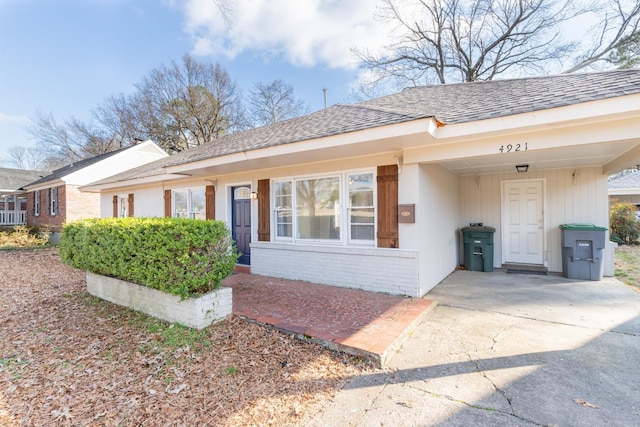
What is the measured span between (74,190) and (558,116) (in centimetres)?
2122

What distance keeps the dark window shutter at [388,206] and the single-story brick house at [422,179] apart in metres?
0.02

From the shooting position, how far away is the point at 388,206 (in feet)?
18.2

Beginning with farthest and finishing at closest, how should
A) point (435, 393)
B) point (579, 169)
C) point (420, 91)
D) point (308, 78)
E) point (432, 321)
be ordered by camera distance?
1. point (308, 78)
2. point (420, 91)
3. point (579, 169)
4. point (432, 321)
5. point (435, 393)

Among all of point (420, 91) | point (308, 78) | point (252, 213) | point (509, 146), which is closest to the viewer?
point (509, 146)

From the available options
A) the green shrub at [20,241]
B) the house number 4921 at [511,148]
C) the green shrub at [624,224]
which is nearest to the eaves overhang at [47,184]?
the green shrub at [20,241]

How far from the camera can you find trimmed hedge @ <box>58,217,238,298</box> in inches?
156

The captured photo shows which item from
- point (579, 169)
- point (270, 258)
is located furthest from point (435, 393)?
point (579, 169)

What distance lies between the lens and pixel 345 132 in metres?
4.81

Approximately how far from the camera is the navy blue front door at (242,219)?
25.7 feet

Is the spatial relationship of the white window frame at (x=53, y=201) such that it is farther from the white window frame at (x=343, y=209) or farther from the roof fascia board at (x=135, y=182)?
the white window frame at (x=343, y=209)

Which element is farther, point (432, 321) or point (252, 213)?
point (252, 213)

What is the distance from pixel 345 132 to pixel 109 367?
14.4 feet

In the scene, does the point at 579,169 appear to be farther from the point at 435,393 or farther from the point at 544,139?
the point at 435,393

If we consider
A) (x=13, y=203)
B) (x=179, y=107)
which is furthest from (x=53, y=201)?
(x=179, y=107)
